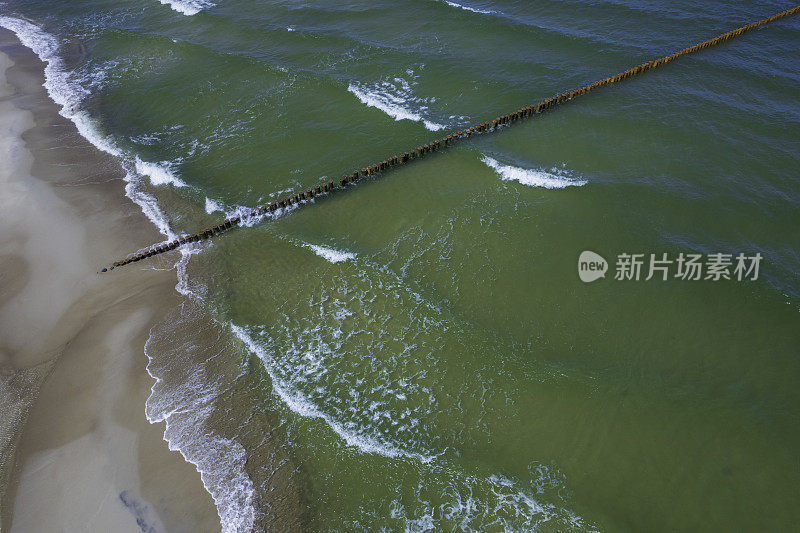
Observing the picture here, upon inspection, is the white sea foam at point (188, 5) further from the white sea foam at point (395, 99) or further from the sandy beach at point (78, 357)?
the white sea foam at point (395, 99)

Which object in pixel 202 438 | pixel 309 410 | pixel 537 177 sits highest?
pixel 537 177

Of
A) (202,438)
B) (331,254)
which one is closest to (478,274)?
(331,254)

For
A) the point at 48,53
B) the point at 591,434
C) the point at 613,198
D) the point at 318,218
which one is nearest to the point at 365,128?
the point at 318,218

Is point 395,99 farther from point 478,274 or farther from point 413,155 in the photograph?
point 478,274

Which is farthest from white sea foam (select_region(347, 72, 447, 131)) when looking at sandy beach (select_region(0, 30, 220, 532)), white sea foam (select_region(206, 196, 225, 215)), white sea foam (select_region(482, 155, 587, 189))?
sandy beach (select_region(0, 30, 220, 532))

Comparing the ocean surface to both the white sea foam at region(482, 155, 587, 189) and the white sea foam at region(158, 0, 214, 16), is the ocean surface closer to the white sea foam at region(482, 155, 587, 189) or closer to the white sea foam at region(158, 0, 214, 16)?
the white sea foam at region(482, 155, 587, 189)
